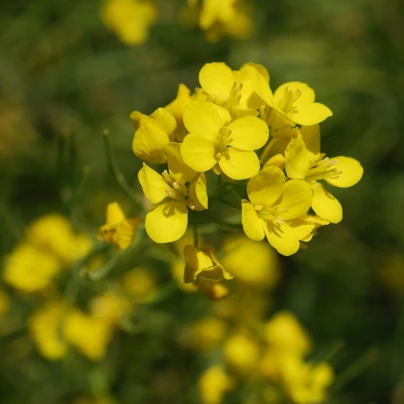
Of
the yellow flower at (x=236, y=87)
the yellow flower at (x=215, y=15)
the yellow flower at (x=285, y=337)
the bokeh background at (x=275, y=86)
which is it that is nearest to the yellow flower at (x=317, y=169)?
the yellow flower at (x=236, y=87)

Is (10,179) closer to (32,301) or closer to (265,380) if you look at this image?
(32,301)

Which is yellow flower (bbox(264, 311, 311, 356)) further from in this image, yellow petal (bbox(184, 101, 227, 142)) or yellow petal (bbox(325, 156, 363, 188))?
yellow petal (bbox(184, 101, 227, 142))

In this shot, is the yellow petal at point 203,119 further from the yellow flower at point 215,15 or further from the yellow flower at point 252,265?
the yellow flower at point 252,265

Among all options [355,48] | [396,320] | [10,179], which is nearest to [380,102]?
[355,48]

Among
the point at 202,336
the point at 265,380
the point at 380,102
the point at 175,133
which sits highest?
the point at 175,133

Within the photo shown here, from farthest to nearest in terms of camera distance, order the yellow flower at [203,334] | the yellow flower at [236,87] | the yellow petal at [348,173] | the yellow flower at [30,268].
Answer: the yellow flower at [203,334] < the yellow flower at [30,268] < the yellow petal at [348,173] < the yellow flower at [236,87]

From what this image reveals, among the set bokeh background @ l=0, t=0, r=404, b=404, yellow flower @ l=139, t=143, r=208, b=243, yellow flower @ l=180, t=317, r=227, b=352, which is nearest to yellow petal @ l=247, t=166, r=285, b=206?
yellow flower @ l=139, t=143, r=208, b=243
